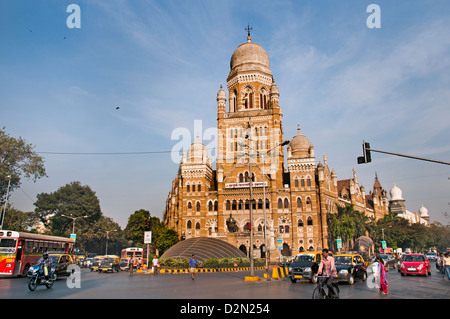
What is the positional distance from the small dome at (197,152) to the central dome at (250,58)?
16.0 m

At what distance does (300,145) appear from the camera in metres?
67.7

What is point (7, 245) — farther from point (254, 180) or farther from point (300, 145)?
point (300, 145)

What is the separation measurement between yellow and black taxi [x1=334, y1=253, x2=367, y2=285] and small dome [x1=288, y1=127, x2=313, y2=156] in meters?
46.0

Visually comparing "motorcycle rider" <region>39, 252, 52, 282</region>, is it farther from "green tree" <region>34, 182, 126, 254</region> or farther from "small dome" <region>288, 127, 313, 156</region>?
"green tree" <region>34, 182, 126, 254</region>

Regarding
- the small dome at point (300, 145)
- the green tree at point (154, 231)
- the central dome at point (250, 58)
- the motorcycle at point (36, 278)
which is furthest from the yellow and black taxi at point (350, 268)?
the central dome at point (250, 58)

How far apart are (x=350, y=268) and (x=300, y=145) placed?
161 ft

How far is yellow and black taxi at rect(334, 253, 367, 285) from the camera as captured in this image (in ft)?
64.2

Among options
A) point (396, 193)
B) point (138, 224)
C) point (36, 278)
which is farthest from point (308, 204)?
point (396, 193)

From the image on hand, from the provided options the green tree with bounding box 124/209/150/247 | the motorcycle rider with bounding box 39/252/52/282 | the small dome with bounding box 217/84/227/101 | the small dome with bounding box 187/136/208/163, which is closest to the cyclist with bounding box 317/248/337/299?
the motorcycle rider with bounding box 39/252/52/282
